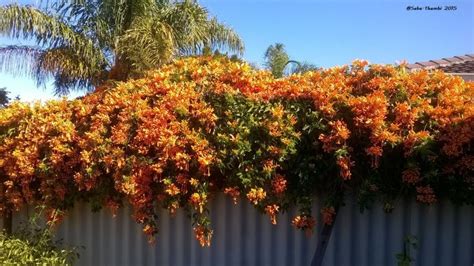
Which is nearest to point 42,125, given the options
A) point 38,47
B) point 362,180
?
point 362,180

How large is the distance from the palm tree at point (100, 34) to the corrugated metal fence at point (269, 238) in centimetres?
583

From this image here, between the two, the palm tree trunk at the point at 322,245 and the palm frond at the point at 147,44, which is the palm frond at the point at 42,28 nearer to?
the palm frond at the point at 147,44

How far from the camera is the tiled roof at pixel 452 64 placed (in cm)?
962

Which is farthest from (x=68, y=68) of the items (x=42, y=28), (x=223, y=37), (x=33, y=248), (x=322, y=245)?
(x=322, y=245)

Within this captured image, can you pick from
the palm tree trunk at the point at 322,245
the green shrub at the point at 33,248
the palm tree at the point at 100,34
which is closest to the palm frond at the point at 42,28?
the palm tree at the point at 100,34

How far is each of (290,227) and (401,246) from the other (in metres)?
0.92

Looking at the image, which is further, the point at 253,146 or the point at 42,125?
the point at 42,125

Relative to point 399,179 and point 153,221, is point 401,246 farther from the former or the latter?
point 153,221

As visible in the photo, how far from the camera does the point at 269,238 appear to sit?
4891mm

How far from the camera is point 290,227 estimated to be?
483 cm

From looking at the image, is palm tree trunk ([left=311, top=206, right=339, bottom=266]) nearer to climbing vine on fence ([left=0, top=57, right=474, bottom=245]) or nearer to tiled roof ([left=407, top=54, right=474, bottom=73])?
climbing vine on fence ([left=0, top=57, right=474, bottom=245])

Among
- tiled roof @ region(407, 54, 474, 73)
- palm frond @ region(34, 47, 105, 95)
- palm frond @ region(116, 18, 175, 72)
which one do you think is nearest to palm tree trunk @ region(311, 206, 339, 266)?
tiled roof @ region(407, 54, 474, 73)

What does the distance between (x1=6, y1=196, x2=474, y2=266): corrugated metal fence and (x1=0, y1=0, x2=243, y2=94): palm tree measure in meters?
5.83

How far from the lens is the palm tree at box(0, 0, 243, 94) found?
10914 mm
